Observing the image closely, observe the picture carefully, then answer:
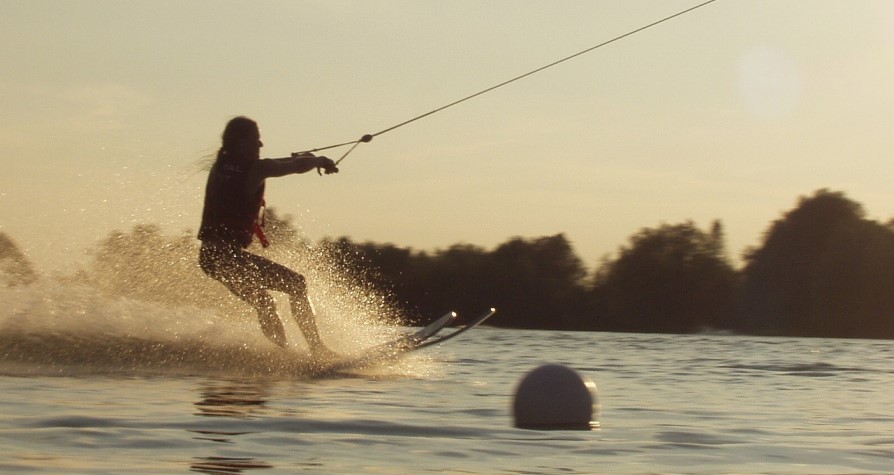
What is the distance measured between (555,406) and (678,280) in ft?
253

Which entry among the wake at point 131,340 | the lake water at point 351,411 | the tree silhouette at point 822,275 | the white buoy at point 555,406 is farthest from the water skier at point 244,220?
the tree silhouette at point 822,275

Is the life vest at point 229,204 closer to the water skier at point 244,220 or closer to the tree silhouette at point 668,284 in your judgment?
the water skier at point 244,220

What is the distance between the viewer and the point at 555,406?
8047 millimetres

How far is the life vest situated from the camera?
11367 millimetres

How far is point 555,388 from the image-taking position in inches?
320

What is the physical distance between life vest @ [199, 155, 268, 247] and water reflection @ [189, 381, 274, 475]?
1493 mm

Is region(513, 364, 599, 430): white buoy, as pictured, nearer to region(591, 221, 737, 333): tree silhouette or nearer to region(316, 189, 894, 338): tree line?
region(316, 189, 894, 338): tree line

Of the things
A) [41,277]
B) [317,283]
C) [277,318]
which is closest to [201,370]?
[277,318]

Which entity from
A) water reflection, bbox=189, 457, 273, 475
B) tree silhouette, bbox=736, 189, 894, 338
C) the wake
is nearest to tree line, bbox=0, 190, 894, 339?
tree silhouette, bbox=736, 189, 894, 338

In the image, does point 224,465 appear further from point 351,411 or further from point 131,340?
point 131,340

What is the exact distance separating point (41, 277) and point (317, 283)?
3372 mm

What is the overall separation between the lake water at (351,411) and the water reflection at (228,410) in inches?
0.6

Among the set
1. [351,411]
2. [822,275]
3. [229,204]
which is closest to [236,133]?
[229,204]

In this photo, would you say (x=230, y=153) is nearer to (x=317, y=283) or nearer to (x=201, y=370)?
(x=201, y=370)
